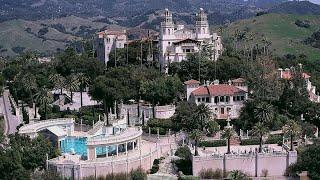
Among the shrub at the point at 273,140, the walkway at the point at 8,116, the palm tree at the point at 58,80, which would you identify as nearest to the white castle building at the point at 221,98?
the shrub at the point at 273,140

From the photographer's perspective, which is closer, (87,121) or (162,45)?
(87,121)

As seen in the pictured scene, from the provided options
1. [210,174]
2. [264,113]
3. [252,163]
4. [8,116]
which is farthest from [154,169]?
[8,116]

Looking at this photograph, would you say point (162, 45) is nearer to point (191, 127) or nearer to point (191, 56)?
point (191, 56)

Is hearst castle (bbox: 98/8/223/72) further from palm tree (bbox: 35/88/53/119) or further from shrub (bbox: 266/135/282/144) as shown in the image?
shrub (bbox: 266/135/282/144)

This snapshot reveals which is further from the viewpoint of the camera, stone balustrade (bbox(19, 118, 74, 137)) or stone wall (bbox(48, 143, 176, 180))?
stone balustrade (bbox(19, 118, 74, 137))

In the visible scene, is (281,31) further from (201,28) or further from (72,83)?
(72,83)

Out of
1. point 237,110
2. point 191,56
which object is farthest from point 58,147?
point 191,56

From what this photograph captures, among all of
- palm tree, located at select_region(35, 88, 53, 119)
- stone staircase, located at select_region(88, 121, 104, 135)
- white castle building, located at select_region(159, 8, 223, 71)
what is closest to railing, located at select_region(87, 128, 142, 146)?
stone staircase, located at select_region(88, 121, 104, 135)
